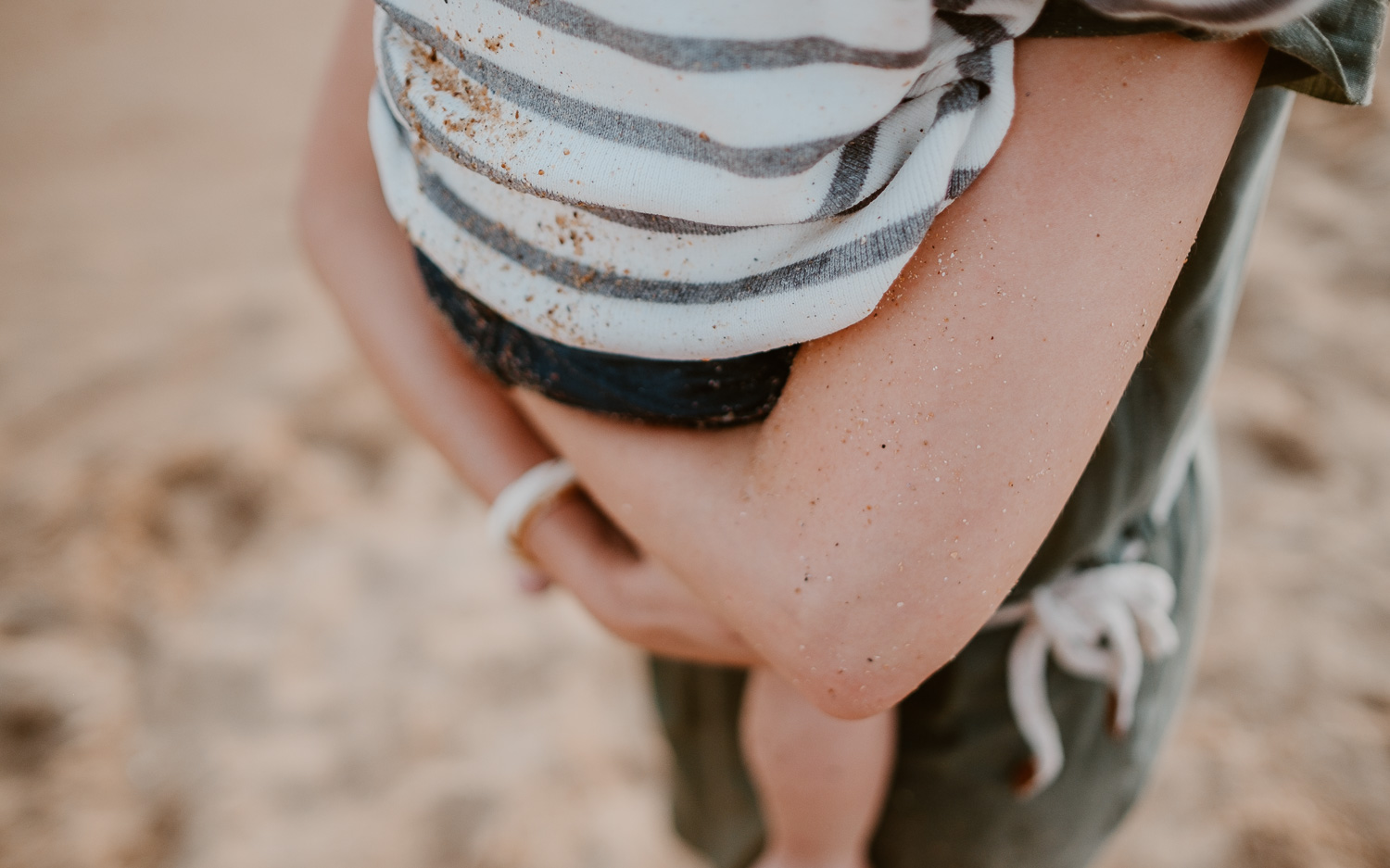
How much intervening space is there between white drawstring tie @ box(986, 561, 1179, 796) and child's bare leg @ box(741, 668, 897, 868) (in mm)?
122

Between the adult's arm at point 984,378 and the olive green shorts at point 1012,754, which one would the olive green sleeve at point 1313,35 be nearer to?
the adult's arm at point 984,378

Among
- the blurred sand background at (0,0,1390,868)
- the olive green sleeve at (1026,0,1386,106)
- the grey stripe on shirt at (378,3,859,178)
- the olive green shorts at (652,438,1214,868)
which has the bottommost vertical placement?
the blurred sand background at (0,0,1390,868)

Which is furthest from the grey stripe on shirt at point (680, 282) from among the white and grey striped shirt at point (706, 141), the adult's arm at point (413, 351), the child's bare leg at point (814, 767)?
the child's bare leg at point (814, 767)

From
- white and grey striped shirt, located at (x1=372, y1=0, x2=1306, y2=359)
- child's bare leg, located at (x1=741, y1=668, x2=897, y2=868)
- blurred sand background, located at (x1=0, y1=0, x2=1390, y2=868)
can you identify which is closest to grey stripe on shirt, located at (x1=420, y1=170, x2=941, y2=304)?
white and grey striped shirt, located at (x1=372, y1=0, x2=1306, y2=359)

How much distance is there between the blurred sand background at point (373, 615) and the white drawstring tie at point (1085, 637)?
81cm

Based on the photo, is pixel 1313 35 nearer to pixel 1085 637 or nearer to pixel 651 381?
pixel 651 381

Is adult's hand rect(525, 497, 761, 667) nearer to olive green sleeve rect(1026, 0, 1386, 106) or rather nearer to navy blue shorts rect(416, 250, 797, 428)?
navy blue shorts rect(416, 250, 797, 428)

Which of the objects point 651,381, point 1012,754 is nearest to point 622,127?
point 651,381

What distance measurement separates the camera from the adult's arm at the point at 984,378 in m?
0.36

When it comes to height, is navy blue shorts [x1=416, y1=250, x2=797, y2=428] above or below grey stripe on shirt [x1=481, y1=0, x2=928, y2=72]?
below

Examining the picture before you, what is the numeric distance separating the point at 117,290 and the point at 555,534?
7.71ft

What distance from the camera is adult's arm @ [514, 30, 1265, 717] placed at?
14.2 inches

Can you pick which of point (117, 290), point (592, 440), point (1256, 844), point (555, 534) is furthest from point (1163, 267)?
point (117, 290)

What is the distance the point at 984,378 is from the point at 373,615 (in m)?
1.55
